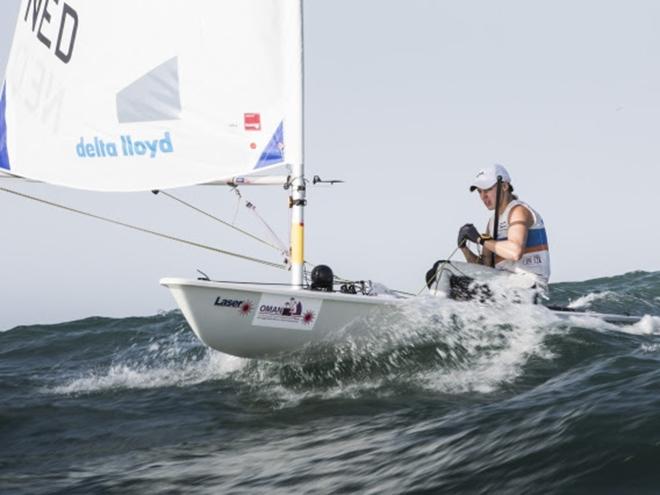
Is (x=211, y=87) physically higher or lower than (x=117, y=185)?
higher

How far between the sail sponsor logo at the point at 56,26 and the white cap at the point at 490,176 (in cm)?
451

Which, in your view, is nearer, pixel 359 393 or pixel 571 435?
pixel 571 435

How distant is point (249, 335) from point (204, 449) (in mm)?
1572

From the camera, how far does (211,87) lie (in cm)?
770

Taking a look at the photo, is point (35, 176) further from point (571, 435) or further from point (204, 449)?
point (571, 435)

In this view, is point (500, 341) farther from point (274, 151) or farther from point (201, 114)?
point (201, 114)

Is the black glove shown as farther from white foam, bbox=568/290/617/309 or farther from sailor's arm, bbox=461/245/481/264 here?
white foam, bbox=568/290/617/309

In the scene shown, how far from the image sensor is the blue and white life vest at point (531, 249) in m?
7.81

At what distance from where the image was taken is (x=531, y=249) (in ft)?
25.7

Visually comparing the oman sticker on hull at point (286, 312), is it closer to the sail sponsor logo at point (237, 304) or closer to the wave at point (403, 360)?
the sail sponsor logo at point (237, 304)

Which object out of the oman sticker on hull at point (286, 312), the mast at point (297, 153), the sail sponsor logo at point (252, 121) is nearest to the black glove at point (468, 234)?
the mast at point (297, 153)

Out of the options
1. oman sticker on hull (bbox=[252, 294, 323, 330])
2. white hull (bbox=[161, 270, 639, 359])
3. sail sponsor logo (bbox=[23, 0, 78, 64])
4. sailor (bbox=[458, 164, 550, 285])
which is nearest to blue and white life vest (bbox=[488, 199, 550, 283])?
sailor (bbox=[458, 164, 550, 285])

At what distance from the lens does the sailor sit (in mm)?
7629

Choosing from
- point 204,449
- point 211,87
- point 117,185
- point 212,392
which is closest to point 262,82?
point 211,87
